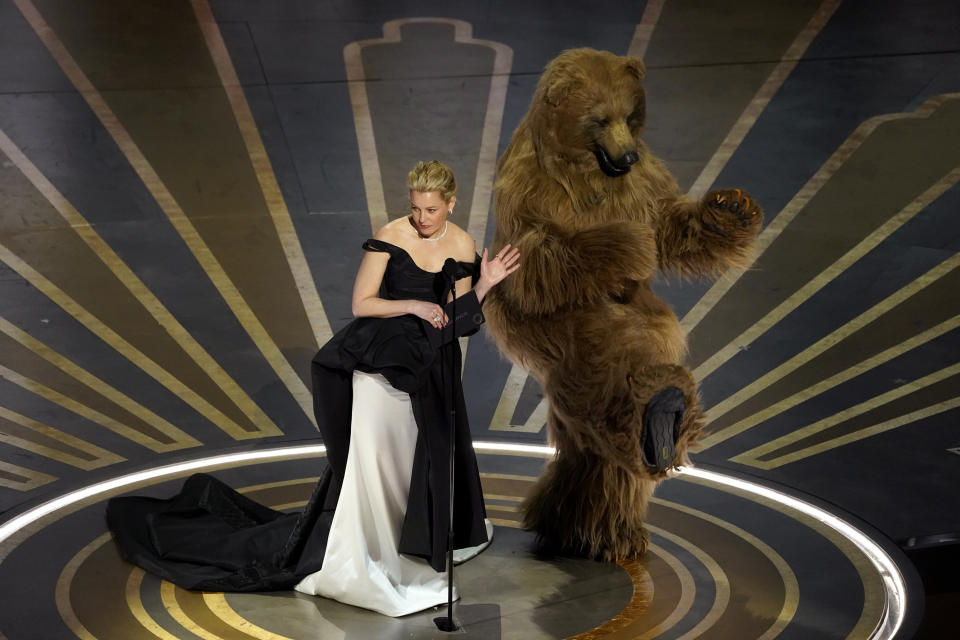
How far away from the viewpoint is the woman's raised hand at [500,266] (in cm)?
440

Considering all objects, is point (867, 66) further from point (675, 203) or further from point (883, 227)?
point (675, 203)

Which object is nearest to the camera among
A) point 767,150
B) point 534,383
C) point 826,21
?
point 534,383

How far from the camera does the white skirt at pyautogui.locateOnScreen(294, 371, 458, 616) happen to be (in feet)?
14.3

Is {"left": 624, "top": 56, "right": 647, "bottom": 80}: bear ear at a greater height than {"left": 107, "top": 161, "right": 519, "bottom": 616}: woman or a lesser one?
greater

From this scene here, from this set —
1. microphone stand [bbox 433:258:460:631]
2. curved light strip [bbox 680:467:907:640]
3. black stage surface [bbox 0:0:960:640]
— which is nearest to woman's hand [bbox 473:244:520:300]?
microphone stand [bbox 433:258:460:631]

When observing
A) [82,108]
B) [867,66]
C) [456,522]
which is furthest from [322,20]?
[456,522]

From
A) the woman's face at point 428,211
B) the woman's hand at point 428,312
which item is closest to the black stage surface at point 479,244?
the woman's hand at point 428,312

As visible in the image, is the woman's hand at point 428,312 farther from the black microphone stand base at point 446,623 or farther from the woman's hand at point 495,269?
the black microphone stand base at point 446,623

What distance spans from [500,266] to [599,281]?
334mm

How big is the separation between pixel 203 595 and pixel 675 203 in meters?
2.09

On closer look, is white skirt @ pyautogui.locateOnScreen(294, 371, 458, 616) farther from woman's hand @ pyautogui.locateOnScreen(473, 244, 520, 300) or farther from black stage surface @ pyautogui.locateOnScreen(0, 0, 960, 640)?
woman's hand @ pyautogui.locateOnScreen(473, 244, 520, 300)

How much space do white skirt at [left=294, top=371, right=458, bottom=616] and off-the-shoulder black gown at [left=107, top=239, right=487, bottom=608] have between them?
50mm

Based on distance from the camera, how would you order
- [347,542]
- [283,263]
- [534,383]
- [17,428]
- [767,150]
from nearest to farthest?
[347,542] → [17,428] → [534,383] → [283,263] → [767,150]

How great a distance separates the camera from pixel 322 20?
33.2 feet
